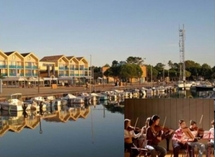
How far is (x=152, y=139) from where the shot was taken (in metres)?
1.99

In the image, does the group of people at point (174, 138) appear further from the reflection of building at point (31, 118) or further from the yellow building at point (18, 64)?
the yellow building at point (18, 64)

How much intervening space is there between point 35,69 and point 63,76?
4.56 ft

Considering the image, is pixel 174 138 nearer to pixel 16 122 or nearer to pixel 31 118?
pixel 16 122

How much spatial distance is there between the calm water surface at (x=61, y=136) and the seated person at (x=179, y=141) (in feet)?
5.07

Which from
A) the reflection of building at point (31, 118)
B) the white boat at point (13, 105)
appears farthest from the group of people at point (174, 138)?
the white boat at point (13, 105)

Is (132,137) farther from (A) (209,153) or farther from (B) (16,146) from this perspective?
(B) (16,146)

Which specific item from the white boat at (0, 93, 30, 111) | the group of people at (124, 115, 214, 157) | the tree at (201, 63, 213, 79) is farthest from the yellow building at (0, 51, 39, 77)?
the group of people at (124, 115, 214, 157)

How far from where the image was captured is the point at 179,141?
6.56ft

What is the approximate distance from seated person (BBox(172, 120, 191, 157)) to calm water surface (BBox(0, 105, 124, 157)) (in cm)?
154

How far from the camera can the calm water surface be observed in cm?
532

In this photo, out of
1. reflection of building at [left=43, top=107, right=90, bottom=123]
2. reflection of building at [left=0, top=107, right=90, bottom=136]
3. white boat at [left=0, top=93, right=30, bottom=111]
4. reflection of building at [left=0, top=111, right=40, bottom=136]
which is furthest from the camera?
white boat at [left=0, top=93, right=30, bottom=111]

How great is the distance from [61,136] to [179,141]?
5.49 meters

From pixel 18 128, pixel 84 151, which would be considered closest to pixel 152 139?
pixel 84 151

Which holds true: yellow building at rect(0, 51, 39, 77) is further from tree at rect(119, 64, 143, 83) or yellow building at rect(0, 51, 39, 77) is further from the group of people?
the group of people
